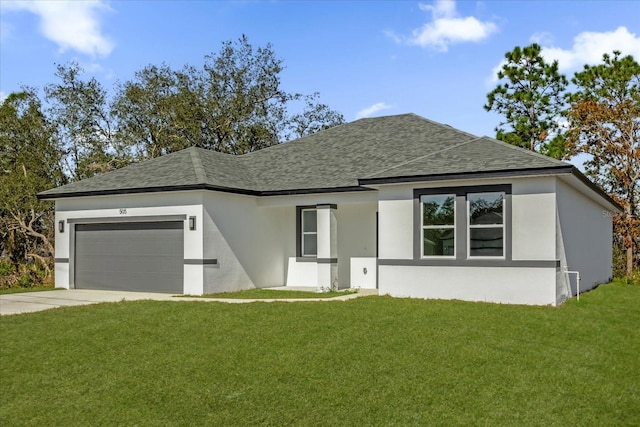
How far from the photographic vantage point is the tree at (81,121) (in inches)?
1380

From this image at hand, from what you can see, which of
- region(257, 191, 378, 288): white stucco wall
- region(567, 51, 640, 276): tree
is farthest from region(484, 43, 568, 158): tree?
region(257, 191, 378, 288): white stucco wall

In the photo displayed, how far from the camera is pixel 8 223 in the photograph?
29.2 metres

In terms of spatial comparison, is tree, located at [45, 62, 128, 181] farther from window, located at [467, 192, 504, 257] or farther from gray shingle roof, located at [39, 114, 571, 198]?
window, located at [467, 192, 504, 257]

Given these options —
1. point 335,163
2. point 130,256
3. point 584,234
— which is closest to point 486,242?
point 584,234

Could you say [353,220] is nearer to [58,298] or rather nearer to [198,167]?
[198,167]

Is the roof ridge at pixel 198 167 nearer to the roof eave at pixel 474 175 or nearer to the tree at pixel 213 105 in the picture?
the roof eave at pixel 474 175

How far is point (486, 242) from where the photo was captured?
15.1m

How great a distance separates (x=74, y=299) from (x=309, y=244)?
766cm

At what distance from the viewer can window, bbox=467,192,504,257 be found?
15.0m

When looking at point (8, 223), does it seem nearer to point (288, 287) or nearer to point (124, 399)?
point (288, 287)

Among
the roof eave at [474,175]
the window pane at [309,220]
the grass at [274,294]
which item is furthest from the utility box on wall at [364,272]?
the roof eave at [474,175]

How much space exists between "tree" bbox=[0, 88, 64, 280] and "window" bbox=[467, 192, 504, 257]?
1937 cm

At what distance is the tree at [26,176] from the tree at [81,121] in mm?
1112

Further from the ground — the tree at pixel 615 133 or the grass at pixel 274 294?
the tree at pixel 615 133
